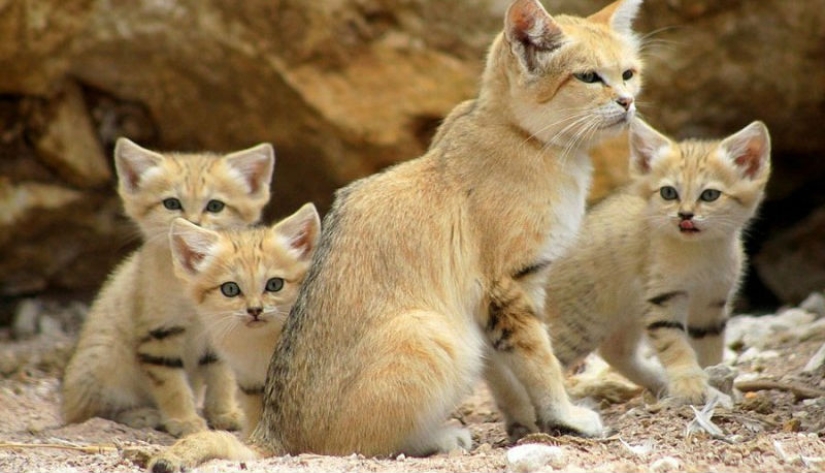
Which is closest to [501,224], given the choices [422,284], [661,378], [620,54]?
[422,284]

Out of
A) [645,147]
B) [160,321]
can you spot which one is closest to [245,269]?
[160,321]

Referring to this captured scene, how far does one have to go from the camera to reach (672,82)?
8734mm

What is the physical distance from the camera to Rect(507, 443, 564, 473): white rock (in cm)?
460

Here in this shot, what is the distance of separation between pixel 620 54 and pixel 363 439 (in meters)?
2.23

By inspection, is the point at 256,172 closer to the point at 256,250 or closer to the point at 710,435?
the point at 256,250

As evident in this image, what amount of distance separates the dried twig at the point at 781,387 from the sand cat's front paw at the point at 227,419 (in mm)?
2855

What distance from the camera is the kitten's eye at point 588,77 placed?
557 centimetres

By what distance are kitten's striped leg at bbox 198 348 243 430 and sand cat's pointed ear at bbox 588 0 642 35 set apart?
2966 millimetres

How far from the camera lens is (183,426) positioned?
6.71 meters

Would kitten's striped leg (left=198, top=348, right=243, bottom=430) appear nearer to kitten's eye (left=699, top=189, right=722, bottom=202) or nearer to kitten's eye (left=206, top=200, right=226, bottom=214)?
kitten's eye (left=206, top=200, right=226, bottom=214)

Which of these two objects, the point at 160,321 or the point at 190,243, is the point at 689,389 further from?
the point at 160,321

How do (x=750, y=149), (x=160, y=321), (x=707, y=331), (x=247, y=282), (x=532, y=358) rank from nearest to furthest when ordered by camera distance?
1. (x=532, y=358)
2. (x=247, y=282)
3. (x=750, y=149)
4. (x=707, y=331)
5. (x=160, y=321)

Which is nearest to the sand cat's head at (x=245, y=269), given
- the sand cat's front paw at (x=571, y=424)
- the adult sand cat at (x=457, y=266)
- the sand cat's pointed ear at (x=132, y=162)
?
the adult sand cat at (x=457, y=266)

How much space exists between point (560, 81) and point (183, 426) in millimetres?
2912
